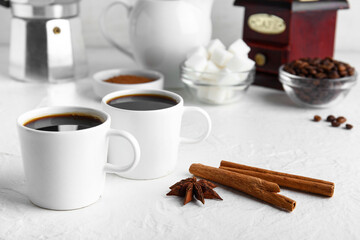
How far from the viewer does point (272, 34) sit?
1352mm

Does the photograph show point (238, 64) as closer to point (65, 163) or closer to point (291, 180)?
point (291, 180)

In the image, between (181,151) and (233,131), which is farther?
(233,131)

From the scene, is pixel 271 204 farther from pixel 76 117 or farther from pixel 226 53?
pixel 226 53

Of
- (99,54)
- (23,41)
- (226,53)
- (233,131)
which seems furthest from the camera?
(99,54)

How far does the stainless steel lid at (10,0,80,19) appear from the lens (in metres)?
1.30

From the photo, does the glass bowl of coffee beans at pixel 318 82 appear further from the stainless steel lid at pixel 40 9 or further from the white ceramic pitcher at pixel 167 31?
the stainless steel lid at pixel 40 9

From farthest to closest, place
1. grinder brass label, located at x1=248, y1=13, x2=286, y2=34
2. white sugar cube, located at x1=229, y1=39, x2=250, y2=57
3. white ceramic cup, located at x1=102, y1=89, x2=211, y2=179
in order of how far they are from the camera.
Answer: grinder brass label, located at x1=248, y1=13, x2=286, y2=34 → white sugar cube, located at x1=229, y1=39, x2=250, y2=57 → white ceramic cup, located at x1=102, y1=89, x2=211, y2=179

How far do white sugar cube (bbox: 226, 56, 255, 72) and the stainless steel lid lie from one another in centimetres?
45

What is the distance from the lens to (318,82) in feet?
3.88

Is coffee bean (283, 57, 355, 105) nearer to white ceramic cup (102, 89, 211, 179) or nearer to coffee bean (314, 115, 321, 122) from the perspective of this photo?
coffee bean (314, 115, 321, 122)

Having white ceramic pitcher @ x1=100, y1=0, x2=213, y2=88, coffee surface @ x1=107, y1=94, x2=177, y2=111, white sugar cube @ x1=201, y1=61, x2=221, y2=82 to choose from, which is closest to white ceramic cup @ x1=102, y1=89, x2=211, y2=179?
coffee surface @ x1=107, y1=94, x2=177, y2=111

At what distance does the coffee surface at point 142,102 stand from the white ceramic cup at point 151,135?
0.01 meters

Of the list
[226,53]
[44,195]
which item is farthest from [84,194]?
[226,53]

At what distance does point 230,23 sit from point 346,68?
584mm
